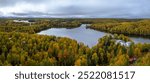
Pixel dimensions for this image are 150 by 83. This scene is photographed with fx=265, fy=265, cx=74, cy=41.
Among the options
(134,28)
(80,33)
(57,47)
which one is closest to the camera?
(80,33)

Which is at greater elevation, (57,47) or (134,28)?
(134,28)

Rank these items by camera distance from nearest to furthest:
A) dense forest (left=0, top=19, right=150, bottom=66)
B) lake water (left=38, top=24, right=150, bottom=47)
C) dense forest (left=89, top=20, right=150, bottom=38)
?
dense forest (left=0, top=19, right=150, bottom=66) → lake water (left=38, top=24, right=150, bottom=47) → dense forest (left=89, top=20, right=150, bottom=38)

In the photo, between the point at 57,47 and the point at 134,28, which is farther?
the point at 134,28

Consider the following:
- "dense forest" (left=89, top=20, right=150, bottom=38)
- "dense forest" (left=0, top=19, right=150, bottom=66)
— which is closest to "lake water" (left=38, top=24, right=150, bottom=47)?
"dense forest" (left=0, top=19, right=150, bottom=66)

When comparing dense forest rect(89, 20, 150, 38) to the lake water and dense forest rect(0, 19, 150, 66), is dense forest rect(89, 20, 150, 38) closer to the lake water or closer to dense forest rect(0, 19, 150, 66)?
dense forest rect(0, 19, 150, 66)

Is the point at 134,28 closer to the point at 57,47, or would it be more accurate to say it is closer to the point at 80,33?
the point at 80,33

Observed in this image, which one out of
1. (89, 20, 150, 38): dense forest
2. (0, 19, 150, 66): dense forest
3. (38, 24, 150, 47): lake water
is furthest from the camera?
(89, 20, 150, 38): dense forest

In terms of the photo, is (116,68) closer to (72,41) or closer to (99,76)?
(99,76)

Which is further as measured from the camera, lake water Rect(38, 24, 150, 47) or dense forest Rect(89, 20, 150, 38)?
dense forest Rect(89, 20, 150, 38)

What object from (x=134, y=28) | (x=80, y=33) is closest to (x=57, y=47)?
(x=80, y=33)

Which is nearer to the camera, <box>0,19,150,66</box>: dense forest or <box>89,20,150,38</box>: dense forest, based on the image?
<box>0,19,150,66</box>: dense forest

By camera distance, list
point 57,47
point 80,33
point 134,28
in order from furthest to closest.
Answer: point 134,28
point 57,47
point 80,33

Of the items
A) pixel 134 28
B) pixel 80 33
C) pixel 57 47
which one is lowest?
pixel 57 47
